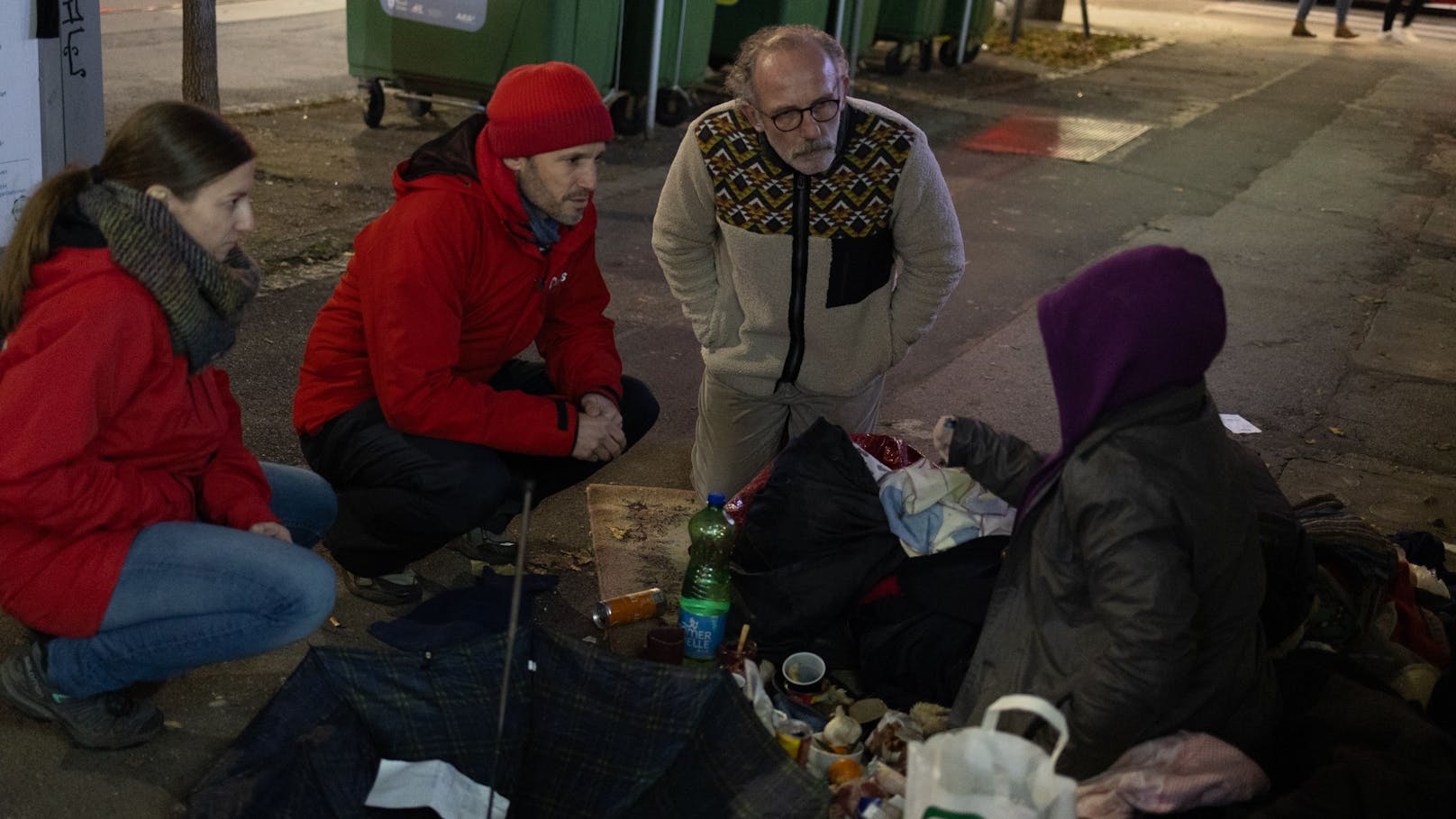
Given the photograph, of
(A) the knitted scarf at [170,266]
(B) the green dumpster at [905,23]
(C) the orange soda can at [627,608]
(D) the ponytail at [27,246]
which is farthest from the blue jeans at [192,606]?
(B) the green dumpster at [905,23]

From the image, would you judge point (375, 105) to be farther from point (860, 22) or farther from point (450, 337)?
point (450, 337)

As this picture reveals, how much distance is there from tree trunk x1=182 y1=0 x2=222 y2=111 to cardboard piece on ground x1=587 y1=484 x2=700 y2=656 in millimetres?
3290

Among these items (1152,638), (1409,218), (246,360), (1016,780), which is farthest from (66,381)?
(1409,218)

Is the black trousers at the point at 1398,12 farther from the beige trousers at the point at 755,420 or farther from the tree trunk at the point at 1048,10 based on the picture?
the beige trousers at the point at 755,420

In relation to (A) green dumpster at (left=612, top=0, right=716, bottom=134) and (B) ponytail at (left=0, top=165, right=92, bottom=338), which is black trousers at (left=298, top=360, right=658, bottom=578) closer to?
(B) ponytail at (left=0, top=165, right=92, bottom=338)

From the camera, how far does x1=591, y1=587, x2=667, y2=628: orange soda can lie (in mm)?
3799

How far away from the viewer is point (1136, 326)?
2.69 m

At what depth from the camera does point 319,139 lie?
891 cm

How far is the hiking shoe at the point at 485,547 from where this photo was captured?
4102 millimetres

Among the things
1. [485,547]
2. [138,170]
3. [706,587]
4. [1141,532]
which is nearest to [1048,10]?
[485,547]

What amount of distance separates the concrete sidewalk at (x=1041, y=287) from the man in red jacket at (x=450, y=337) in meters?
0.35

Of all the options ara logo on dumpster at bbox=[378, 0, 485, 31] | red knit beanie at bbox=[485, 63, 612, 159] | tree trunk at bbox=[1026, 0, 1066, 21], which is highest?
red knit beanie at bbox=[485, 63, 612, 159]

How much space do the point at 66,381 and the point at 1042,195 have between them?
24.8 ft

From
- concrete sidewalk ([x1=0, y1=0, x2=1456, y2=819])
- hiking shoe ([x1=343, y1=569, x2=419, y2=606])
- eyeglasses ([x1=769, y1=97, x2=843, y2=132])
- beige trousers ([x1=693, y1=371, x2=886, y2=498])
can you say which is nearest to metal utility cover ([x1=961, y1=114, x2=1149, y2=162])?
concrete sidewalk ([x1=0, y1=0, x2=1456, y2=819])
